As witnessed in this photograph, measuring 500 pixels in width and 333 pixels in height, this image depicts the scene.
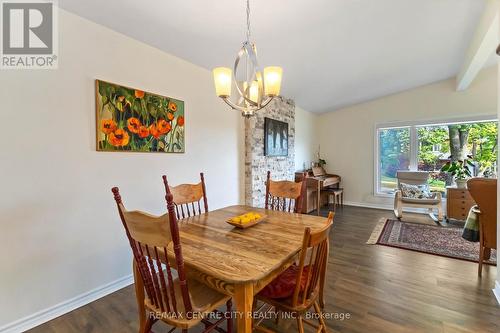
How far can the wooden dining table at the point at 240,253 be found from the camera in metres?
1.06

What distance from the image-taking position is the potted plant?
13.8 ft

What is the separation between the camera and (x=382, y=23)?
255 cm

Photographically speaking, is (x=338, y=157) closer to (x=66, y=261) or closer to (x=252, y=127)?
(x=252, y=127)

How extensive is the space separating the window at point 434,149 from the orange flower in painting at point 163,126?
4881 millimetres

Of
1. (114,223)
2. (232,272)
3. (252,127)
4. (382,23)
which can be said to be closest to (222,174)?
(252,127)

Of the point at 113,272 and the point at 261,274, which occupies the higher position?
the point at 261,274

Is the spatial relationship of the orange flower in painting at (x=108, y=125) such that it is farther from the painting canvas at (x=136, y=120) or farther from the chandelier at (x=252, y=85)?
the chandelier at (x=252, y=85)

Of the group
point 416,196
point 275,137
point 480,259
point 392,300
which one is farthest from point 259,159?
point 416,196

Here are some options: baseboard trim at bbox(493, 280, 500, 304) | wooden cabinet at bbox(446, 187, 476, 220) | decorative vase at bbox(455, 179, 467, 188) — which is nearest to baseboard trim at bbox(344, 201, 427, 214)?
wooden cabinet at bbox(446, 187, 476, 220)

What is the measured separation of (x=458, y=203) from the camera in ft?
13.6

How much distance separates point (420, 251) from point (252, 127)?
2847 mm

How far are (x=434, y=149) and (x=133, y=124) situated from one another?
574 centimetres

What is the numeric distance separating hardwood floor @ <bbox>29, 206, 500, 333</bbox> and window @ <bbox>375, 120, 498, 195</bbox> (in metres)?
2.92

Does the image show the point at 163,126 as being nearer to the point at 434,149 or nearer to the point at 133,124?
the point at 133,124
